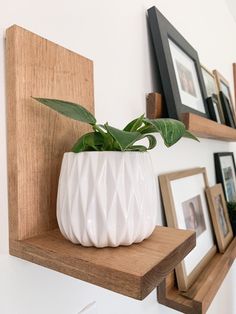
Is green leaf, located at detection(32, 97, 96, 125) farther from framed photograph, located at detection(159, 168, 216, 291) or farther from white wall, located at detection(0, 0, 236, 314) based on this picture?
framed photograph, located at detection(159, 168, 216, 291)

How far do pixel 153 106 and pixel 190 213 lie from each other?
39cm

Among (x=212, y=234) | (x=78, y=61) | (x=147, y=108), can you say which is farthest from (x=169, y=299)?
(x=78, y=61)

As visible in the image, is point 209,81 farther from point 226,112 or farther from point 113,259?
point 113,259

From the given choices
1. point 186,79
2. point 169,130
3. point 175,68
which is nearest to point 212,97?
point 186,79

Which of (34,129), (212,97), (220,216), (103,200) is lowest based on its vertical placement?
(220,216)

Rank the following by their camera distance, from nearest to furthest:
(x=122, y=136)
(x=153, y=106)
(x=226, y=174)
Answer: (x=122, y=136) → (x=153, y=106) → (x=226, y=174)

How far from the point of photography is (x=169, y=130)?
0.34 meters

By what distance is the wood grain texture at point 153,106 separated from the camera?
703mm

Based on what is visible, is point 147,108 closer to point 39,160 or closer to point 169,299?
point 39,160

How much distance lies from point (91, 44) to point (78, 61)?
94mm

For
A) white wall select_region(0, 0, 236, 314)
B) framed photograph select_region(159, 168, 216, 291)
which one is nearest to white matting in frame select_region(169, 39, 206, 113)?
white wall select_region(0, 0, 236, 314)

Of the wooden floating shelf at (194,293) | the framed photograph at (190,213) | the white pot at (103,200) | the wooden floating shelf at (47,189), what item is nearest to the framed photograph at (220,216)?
the framed photograph at (190,213)

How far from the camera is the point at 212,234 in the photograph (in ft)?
3.33

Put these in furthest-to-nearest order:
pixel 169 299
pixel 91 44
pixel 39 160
A: pixel 169 299, pixel 91 44, pixel 39 160
